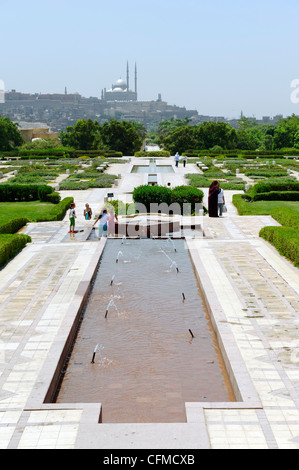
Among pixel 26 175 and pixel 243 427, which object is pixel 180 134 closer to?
pixel 26 175

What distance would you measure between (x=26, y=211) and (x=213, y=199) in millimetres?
7095

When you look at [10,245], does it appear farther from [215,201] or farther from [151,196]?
[215,201]

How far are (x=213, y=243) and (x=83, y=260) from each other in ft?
11.6

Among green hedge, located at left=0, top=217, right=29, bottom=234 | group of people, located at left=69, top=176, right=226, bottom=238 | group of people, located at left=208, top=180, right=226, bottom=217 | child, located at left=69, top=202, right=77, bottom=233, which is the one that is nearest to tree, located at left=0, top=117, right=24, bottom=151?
group of people, located at left=69, top=176, right=226, bottom=238

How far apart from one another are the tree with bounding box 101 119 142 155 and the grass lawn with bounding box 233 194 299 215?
37.8 meters

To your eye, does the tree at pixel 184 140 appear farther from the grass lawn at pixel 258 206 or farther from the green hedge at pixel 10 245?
the green hedge at pixel 10 245

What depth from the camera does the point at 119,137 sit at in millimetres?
58562

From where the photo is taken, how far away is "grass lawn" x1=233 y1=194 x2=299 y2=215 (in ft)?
63.1

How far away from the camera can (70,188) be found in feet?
89.1

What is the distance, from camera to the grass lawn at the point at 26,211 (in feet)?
63.0

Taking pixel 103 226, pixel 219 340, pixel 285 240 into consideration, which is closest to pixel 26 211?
pixel 103 226

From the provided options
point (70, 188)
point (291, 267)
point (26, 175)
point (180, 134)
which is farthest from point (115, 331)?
point (180, 134)

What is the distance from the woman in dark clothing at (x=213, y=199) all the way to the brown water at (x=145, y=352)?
19.9 feet
